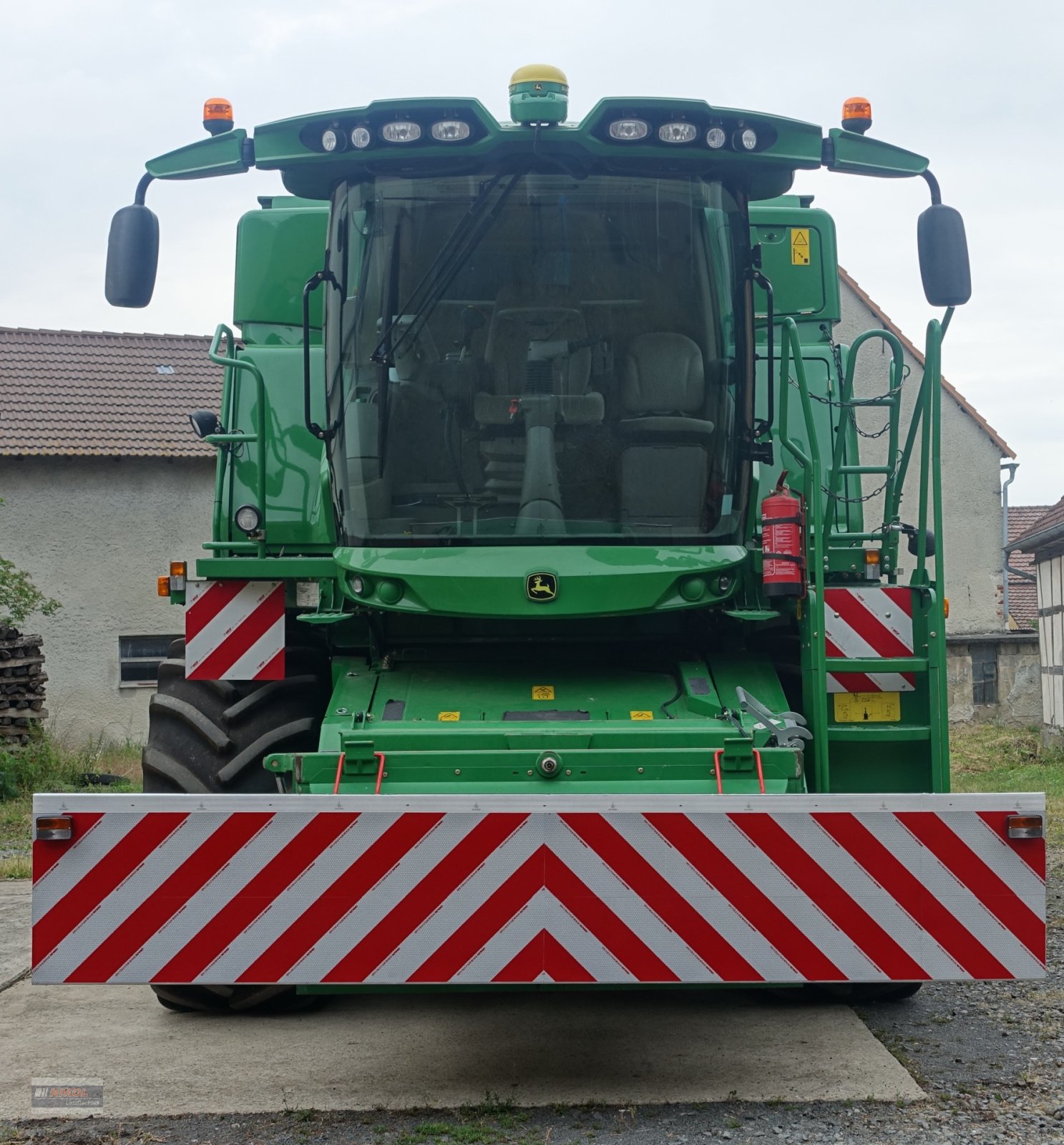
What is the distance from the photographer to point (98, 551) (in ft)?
67.7

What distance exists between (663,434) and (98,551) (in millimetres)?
16900

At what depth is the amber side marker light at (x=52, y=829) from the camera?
13.0 ft

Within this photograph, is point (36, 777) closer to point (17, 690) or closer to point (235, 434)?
point (17, 690)

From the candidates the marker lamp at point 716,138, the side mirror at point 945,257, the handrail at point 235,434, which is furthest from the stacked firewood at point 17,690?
the side mirror at point 945,257

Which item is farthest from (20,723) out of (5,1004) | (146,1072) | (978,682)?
(978,682)

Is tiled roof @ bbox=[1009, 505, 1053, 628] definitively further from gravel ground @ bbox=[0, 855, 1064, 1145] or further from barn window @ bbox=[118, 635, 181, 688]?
gravel ground @ bbox=[0, 855, 1064, 1145]

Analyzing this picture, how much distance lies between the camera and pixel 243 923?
3965 mm

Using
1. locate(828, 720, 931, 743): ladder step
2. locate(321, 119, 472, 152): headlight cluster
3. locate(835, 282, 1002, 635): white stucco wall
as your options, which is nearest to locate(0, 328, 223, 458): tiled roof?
locate(835, 282, 1002, 635): white stucco wall

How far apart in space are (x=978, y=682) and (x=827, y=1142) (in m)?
25.4

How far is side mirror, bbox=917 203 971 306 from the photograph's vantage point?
5.05 metres

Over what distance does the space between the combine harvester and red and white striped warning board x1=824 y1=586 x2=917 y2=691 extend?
1 cm

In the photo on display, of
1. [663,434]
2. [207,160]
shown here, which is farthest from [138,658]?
[663,434]

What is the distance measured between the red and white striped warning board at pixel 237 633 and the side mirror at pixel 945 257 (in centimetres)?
262

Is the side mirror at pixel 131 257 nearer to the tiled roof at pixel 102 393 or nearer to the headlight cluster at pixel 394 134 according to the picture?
the headlight cluster at pixel 394 134
